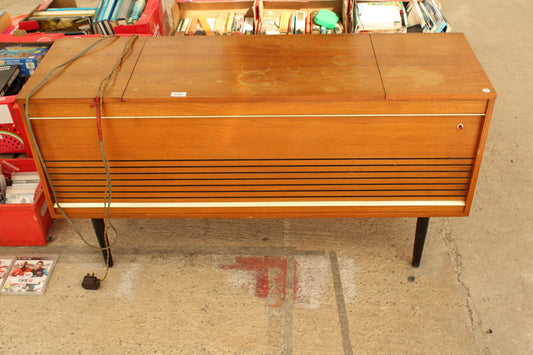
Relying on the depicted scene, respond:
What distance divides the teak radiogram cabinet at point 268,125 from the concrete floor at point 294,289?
0.45 metres

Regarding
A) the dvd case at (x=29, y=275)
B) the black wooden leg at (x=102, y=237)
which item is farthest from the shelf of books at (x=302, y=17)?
the dvd case at (x=29, y=275)

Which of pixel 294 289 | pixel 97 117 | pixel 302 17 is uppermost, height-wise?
pixel 97 117

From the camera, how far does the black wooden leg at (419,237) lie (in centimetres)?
254

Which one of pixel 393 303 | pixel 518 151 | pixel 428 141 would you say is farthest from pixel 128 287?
pixel 518 151

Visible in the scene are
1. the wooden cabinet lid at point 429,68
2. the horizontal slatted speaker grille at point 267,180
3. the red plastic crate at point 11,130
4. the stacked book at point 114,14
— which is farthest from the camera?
the stacked book at point 114,14

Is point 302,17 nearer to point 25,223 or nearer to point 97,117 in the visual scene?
point 97,117

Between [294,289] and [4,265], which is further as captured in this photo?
[4,265]

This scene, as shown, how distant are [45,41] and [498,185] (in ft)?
9.85

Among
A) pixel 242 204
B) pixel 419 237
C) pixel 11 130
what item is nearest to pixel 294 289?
pixel 242 204

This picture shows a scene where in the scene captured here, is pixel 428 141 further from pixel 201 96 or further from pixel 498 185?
pixel 498 185

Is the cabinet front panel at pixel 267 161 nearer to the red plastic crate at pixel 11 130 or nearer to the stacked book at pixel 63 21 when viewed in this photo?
the red plastic crate at pixel 11 130

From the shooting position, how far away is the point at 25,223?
9.06 ft

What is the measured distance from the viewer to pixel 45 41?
3416 mm

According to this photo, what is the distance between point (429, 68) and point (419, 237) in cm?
85
